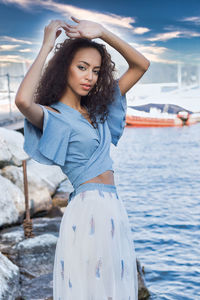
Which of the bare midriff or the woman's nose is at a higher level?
the woman's nose

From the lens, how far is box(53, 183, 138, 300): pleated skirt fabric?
2213 mm

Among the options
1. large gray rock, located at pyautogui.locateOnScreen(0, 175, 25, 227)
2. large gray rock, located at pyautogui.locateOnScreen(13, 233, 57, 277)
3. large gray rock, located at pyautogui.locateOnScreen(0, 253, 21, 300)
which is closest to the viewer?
large gray rock, located at pyautogui.locateOnScreen(0, 253, 21, 300)

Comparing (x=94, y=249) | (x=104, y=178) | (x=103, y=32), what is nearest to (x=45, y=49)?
(x=103, y=32)

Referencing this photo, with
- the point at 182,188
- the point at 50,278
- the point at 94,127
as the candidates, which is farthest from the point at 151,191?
the point at 94,127

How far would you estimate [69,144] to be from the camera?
7.52 ft

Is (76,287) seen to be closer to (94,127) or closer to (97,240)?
(97,240)

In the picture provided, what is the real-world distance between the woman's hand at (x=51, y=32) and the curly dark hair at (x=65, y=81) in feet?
0.49

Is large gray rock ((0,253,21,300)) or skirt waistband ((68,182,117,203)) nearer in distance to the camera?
skirt waistband ((68,182,117,203))

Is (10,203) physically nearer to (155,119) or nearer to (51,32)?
(51,32)

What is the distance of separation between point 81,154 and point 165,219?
8592 mm

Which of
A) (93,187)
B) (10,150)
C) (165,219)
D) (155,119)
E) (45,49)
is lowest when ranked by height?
(165,219)

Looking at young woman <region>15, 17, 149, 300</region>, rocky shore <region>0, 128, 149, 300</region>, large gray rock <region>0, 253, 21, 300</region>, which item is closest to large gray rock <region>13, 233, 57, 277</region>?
rocky shore <region>0, 128, 149, 300</region>

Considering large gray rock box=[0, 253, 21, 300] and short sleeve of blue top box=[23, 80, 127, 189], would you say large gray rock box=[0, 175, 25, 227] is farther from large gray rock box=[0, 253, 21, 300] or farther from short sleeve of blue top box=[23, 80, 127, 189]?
short sleeve of blue top box=[23, 80, 127, 189]

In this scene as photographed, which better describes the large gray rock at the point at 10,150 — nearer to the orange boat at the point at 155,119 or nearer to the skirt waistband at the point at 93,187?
the skirt waistband at the point at 93,187
